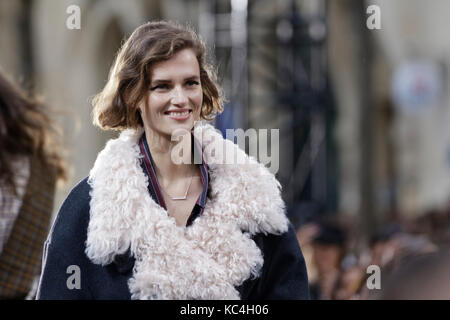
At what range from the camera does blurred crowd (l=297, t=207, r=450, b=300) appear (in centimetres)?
217

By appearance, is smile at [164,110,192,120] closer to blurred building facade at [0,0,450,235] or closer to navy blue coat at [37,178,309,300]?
navy blue coat at [37,178,309,300]

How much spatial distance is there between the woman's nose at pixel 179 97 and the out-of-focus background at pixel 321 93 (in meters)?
0.42

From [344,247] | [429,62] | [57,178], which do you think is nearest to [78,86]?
[429,62]

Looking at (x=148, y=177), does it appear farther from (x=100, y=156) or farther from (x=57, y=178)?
(x=57, y=178)

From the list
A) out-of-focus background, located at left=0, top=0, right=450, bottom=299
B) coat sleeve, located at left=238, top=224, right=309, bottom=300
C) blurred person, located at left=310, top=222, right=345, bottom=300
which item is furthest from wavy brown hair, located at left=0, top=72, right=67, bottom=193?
blurred person, located at left=310, top=222, right=345, bottom=300

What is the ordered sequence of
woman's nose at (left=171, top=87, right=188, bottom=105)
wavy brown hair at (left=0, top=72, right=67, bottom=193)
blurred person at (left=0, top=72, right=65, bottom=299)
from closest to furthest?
woman's nose at (left=171, top=87, right=188, bottom=105)
blurred person at (left=0, top=72, right=65, bottom=299)
wavy brown hair at (left=0, top=72, right=67, bottom=193)

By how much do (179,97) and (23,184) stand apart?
130 centimetres

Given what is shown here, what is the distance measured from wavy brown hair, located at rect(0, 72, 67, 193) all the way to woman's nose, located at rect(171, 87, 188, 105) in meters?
1.34

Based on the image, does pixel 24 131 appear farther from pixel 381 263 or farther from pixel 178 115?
pixel 381 263

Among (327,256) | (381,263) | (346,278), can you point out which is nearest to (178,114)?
(381,263)

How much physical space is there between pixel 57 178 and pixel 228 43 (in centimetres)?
470

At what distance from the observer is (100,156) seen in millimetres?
2539

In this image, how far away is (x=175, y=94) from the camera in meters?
2.38

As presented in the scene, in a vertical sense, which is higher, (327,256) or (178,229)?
(178,229)
